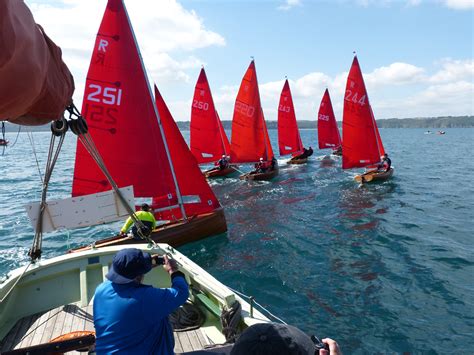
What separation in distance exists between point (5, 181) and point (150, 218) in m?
24.3

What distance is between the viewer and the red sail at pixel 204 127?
24.9 m

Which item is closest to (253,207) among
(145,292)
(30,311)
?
(30,311)

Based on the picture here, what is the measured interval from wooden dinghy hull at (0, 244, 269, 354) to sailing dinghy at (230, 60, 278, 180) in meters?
18.9

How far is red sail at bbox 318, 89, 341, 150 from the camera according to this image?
38594 mm

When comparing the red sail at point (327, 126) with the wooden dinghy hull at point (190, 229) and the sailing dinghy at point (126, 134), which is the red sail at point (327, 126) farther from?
the sailing dinghy at point (126, 134)

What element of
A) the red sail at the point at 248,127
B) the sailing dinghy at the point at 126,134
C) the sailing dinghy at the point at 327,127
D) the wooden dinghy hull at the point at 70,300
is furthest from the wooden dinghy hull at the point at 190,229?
the sailing dinghy at the point at 327,127

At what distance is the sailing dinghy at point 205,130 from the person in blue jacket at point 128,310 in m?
22.1

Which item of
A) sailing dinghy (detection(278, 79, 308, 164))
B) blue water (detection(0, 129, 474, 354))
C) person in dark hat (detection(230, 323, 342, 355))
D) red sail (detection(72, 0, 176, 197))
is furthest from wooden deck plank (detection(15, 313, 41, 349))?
sailing dinghy (detection(278, 79, 308, 164))

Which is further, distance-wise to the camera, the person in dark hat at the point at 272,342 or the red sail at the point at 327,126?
the red sail at the point at 327,126

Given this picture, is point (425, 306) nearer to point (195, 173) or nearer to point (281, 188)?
point (195, 173)

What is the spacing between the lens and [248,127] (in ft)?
83.4

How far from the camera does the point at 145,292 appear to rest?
2.99 meters

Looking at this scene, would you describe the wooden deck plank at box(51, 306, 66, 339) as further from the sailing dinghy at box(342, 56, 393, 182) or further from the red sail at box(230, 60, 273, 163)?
the sailing dinghy at box(342, 56, 393, 182)

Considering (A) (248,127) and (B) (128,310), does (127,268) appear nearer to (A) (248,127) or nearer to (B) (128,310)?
(B) (128,310)
